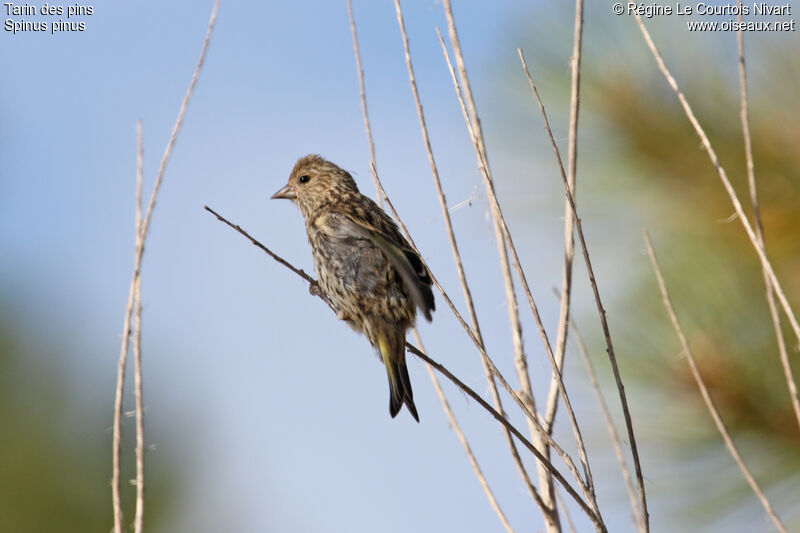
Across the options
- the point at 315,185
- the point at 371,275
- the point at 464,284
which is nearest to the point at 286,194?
the point at 315,185

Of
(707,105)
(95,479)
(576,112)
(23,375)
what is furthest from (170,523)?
(576,112)

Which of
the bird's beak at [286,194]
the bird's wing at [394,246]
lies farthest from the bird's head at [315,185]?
the bird's wing at [394,246]

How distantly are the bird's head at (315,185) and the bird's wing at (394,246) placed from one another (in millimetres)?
244

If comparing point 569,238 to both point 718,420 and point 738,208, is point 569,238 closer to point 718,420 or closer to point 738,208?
point 738,208

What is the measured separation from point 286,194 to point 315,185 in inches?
5.8

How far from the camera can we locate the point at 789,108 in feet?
11.3

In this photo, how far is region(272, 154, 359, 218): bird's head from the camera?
133 inches

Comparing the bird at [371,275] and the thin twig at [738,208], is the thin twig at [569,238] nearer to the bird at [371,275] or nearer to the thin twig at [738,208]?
the thin twig at [738,208]

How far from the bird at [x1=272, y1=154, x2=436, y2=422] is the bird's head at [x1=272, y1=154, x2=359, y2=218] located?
0.09 meters

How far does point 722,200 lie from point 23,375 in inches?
243

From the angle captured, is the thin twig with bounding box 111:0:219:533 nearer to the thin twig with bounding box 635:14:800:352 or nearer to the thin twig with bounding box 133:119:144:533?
the thin twig with bounding box 133:119:144:533

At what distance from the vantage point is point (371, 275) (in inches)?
111

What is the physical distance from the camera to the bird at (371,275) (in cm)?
259

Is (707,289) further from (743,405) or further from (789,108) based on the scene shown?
(789,108)
